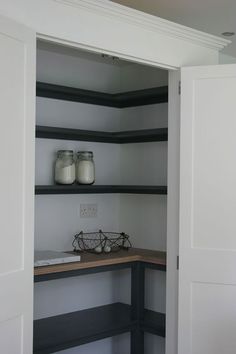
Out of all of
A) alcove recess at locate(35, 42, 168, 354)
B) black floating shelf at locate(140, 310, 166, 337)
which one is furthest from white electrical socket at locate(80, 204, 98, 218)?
black floating shelf at locate(140, 310, 166, 337)

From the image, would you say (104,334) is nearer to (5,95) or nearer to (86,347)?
(86,347)

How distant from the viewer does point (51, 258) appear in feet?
11.0

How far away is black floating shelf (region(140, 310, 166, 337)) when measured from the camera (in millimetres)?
3648

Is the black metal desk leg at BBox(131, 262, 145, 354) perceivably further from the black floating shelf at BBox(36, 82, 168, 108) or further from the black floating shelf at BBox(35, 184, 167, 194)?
the black floating shelf at BBox(36, 82, 168, 108)

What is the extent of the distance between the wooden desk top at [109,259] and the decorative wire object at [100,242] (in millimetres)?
86

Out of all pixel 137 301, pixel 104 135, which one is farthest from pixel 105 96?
pixel 137 301

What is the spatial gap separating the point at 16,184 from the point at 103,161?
1878 mm

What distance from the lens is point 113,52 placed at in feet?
9.70

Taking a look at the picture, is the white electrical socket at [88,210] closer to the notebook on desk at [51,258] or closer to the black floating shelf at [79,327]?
the notebook on desk at [51,258]

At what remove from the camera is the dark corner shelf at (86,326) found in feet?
10.8

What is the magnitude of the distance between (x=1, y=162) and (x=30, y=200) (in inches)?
11.0

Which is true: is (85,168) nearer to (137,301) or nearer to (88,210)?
(88,210)

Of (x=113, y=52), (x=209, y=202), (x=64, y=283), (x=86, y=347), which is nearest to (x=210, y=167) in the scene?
(x=209, y=202)

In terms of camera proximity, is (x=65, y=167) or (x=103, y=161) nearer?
(x=65, y=167)
